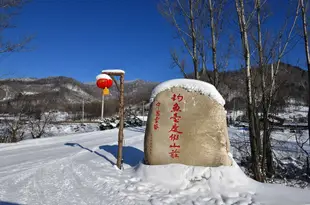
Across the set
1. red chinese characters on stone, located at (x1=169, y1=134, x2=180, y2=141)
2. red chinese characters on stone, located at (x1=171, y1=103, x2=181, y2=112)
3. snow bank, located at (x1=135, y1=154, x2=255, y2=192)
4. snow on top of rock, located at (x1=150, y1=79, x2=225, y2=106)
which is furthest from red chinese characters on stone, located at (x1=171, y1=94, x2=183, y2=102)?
snow bank, located at (x1=135, y1=154, x2=255, y2=192)

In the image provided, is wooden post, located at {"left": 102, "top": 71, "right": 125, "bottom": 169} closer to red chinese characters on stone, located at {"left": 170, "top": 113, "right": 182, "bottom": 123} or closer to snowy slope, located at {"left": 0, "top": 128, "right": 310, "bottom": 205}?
snowy slope, located at {"left": 0, "top": 128, "right": 310, "bottom": 205}

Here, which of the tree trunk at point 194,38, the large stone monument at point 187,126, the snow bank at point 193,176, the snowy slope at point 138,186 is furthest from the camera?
the tree trunk at point 194,38

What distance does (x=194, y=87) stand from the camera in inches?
184

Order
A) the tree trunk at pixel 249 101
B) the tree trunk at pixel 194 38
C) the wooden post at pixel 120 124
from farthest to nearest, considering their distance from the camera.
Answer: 1. the tree trunk at pixel 194 38
2. the wooden post at pixel 120 124
3. the tree trunk at pixel 249 101

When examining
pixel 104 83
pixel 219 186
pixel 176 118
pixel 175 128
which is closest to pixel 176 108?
pixel 176 118

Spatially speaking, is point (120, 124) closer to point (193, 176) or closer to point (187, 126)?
point (187, 126)

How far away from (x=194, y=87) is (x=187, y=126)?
2.72ft

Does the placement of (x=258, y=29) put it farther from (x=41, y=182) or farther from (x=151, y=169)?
(x=41, y=182)

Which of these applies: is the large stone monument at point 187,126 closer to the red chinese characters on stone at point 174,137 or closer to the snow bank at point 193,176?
the red chinese characters on stone at point 174,137

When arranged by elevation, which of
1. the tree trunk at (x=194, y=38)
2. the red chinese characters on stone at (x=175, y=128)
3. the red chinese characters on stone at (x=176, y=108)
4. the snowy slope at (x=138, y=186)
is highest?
the tree trunk at (x=194, y=38)

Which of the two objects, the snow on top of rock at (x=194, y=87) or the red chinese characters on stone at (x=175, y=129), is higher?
the snow on top of rock at (x=194, y=87)

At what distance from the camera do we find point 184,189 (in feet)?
13.0

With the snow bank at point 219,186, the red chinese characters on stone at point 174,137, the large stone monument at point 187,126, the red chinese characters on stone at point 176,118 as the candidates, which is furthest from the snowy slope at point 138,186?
the red chinese characters on stone at point 176,118

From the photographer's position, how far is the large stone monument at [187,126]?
14.7ft
